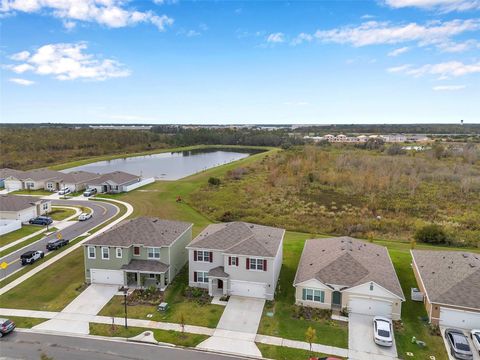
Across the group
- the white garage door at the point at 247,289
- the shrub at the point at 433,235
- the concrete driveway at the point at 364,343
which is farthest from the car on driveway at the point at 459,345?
the shrub at the point at 433,235

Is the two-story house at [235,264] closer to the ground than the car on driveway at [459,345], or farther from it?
farther from it

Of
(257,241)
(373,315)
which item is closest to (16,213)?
(257,241)

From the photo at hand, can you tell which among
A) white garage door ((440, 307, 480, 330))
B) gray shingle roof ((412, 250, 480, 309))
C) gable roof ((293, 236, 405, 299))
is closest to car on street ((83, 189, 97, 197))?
gable roof ((293, 236, 405, 299))

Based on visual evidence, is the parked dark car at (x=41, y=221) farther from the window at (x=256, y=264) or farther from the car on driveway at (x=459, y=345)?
the car on driveway at (x=459, y=345)

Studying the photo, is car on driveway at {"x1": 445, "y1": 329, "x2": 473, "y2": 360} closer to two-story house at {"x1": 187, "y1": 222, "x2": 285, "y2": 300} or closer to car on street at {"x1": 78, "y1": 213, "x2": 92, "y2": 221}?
two-story house at {"x1": 187, "y1": 222, "x2": 285, "y2": 300}

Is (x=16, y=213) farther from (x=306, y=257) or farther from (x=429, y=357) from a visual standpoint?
(x=429, y=357)

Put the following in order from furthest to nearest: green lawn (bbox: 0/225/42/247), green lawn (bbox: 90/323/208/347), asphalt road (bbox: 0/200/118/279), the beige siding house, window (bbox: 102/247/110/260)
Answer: green lawn (bbox: 0/225/42/247), asphalt road (bbox: 0/200/118/279), window (bbox: 102/247/110/260), the beige siding house, green lawn (bbox: 90/323/208/347)

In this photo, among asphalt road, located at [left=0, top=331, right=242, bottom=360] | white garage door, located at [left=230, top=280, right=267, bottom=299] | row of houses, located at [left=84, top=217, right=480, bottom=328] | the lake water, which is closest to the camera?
asphalt road, located at [left=0, top=331, right=242, bottom=360]

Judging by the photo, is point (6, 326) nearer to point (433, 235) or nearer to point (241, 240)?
point (241, 240)
